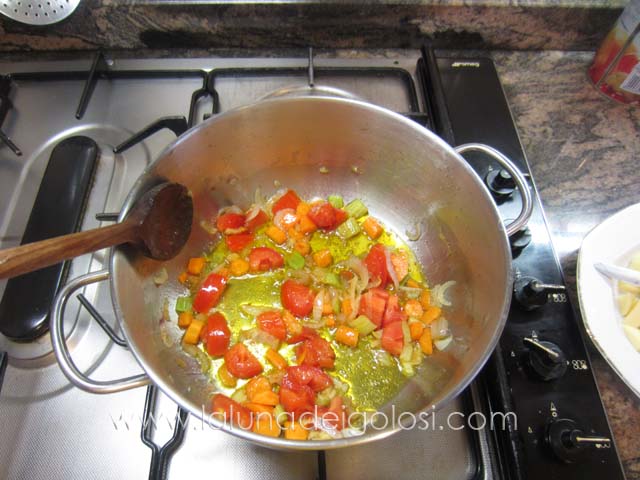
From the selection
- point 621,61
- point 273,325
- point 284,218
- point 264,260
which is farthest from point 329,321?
point 621,61

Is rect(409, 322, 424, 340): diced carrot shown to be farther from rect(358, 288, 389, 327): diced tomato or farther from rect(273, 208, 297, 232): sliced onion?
rect(273, 208, 297, 232): sliced onion

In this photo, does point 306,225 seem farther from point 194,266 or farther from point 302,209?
point 194,266

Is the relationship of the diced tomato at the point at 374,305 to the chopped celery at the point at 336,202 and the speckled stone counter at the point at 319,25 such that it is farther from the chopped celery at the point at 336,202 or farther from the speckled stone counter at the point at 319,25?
the speckled stone counter at the point at 319,25

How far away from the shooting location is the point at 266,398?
3.69 ft

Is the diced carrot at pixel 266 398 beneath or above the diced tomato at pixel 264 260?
beneath

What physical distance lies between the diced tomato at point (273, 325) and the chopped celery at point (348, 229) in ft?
1.31

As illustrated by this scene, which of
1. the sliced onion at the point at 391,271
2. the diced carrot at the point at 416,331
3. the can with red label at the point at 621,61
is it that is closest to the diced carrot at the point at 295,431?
the diced carrot at the point at 416,331

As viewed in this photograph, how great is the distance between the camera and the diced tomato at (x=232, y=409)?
103 cm

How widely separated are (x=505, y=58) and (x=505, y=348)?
124 centimetres

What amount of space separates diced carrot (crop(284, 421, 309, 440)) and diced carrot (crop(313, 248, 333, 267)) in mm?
513

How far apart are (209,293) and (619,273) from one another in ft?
3.83

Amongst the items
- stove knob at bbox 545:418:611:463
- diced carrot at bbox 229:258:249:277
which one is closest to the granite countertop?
stove knob at bbox 545:418:611:463

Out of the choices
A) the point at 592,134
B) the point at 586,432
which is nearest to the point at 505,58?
the point at 592,134

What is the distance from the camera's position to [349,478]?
997mm
